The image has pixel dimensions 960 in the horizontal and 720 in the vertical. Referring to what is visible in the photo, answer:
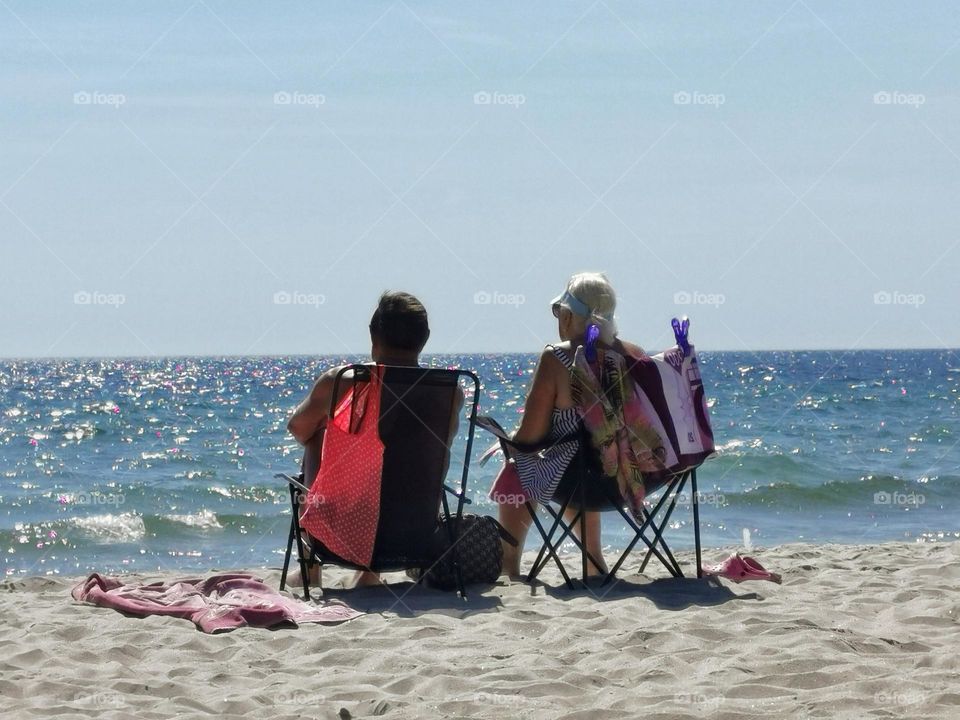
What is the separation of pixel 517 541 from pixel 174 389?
Answer: 33.1 m

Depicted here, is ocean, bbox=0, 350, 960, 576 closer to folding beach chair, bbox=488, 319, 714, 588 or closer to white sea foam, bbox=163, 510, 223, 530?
white sea foam, bbox=163, 510, 223, 530

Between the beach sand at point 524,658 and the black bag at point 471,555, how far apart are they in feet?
0.45

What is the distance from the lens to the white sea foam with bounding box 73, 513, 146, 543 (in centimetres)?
959

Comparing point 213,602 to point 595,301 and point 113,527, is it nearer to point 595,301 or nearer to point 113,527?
point 595,301

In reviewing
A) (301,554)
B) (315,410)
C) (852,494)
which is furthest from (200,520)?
(852,494)

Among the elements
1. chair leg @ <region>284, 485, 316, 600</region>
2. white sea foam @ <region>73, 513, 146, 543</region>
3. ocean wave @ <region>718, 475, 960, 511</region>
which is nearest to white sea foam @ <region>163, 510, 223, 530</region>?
white sea foam @ <region>73, 513, 146, 543</region>

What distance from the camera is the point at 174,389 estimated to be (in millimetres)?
37438

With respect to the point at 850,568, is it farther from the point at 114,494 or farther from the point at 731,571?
the point at 114,494

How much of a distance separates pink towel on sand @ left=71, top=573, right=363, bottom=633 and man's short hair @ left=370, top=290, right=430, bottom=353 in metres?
1.15

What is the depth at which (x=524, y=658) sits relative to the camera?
3879 millimetres

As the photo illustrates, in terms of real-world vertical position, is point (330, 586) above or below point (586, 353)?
below

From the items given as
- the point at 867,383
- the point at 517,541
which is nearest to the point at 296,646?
the point at 517,541

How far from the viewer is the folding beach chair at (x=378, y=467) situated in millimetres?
5027

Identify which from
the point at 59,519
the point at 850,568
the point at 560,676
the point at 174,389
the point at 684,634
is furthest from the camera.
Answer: the point at 174,389
